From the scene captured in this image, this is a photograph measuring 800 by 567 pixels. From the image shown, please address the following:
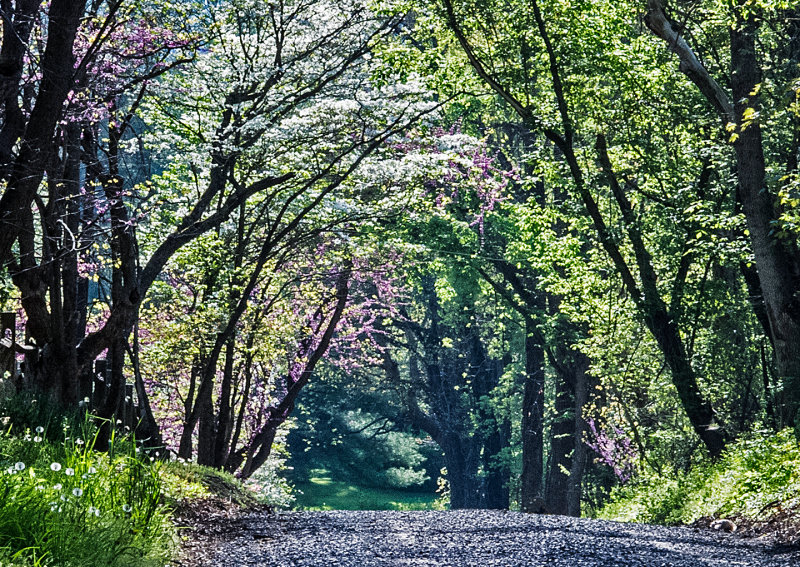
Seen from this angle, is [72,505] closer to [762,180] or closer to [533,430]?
[762,180]

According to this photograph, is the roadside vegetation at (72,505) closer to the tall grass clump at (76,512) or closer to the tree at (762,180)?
the tall grass clump at (76,512)

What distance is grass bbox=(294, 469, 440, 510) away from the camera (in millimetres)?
33156

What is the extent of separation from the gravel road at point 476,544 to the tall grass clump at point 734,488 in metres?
0.70

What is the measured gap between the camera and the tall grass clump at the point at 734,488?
7496mm

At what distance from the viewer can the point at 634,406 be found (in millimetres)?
15594

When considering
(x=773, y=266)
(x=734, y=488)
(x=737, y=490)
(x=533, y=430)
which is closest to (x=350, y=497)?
(x=533, y=430)

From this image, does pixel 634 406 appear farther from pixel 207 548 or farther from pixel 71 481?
pixel 71 481

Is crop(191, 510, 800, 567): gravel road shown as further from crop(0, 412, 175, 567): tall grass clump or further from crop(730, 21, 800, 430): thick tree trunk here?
crop(730, 21, 800, 430): thick tree trunk

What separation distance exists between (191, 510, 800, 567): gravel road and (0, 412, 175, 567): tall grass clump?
20.0 inches

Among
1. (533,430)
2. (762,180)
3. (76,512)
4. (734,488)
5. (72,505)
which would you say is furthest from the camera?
(533,430)

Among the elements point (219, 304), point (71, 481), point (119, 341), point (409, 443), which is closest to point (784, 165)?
point (219, 304)

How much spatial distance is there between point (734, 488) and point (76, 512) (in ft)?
20.6

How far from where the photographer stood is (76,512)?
14.1ft

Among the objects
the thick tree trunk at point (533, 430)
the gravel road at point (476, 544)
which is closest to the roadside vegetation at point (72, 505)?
the gravel road at point (476, 544)
